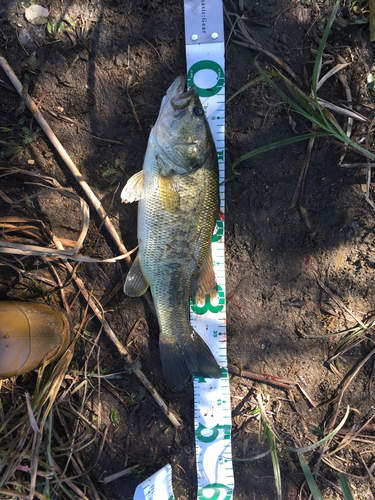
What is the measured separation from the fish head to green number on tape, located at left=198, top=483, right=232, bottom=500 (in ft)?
10.1

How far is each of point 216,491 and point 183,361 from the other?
4.64 ft

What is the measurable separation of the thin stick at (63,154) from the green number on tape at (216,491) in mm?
2513

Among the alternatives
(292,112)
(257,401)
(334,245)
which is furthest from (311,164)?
(257,401)

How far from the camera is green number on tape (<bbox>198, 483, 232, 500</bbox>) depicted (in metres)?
2.90

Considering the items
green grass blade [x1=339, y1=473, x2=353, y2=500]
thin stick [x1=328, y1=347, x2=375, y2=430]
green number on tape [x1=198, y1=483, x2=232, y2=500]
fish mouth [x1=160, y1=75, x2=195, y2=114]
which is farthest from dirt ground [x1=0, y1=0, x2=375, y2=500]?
green grass blade [x1=339, y1=473, x2=353, y2=500]

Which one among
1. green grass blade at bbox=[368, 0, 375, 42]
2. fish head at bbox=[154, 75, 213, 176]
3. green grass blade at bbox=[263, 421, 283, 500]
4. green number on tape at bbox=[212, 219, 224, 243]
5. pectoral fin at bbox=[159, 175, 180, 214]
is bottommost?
green grass blade at bbox=[263, 421, 283, 500]

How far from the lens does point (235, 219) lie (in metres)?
3.02

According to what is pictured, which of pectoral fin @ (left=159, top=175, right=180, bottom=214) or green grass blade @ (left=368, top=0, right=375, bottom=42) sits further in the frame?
green grass blade @ (left=368, top=0, right=375, bottom=42)

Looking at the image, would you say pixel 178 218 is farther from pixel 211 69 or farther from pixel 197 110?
pixel 211 69

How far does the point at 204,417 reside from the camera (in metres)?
2.97

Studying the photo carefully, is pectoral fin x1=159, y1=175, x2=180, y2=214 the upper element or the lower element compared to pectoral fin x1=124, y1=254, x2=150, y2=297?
upper

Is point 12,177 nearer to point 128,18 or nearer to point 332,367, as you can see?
point 128,18

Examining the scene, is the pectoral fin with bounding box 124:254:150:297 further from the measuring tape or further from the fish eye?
the fish eye

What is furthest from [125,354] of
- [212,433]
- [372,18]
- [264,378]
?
[372,18]
